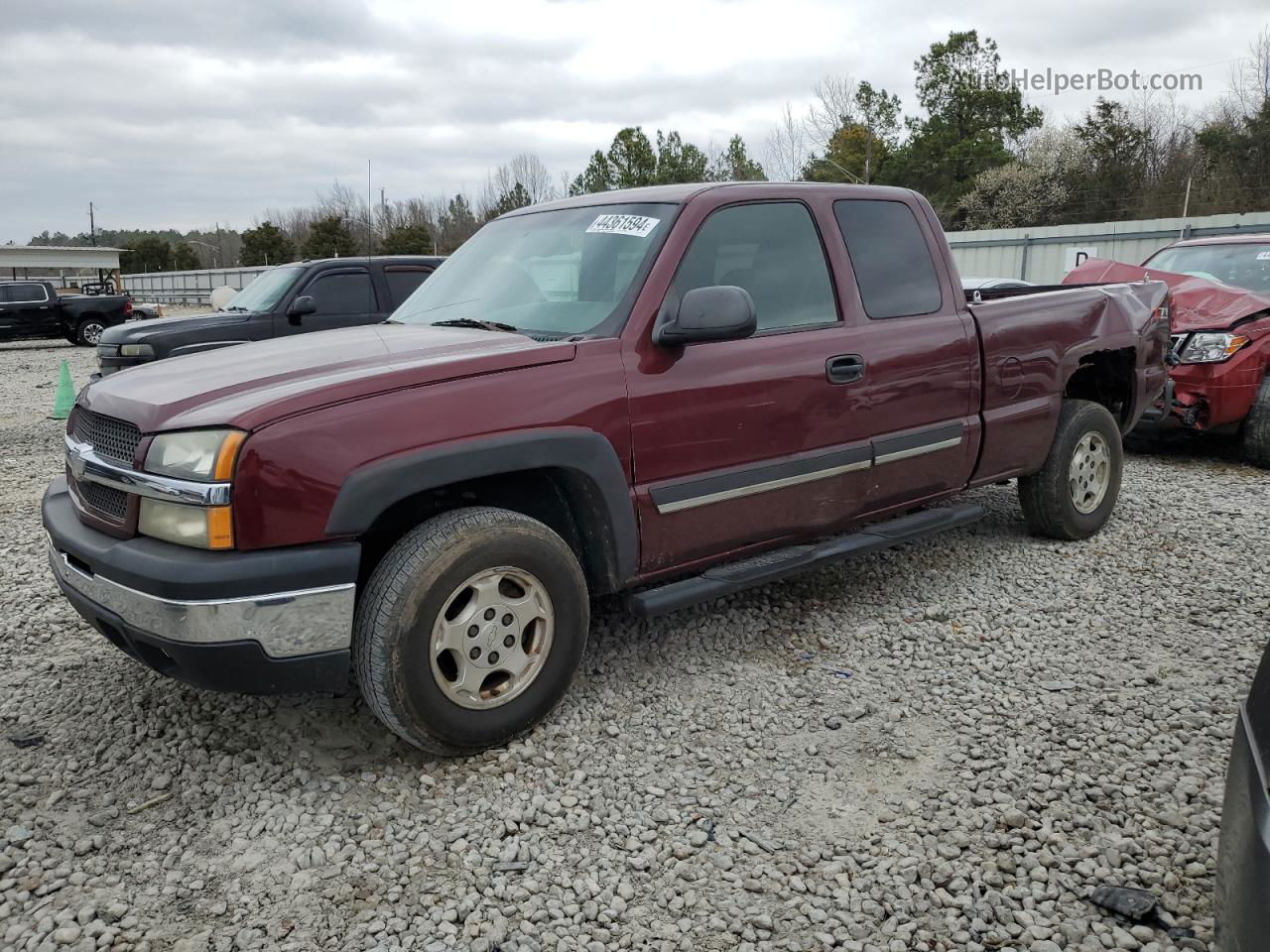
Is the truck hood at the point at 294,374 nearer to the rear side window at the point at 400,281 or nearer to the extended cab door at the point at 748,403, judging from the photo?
the extended cab door at the point at 748,403

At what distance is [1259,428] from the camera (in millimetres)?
7277

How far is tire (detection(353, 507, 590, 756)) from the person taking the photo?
288 centimetres

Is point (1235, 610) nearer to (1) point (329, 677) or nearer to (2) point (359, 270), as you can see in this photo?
(1) point (329, 677)

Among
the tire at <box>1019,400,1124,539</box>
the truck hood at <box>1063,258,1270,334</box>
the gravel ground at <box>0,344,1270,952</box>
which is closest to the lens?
the gravel ground at <box>0,344,1270,952</box>

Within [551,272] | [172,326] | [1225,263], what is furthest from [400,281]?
[1225,263]

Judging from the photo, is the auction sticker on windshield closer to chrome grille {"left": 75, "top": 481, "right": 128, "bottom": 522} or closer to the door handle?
the door handle

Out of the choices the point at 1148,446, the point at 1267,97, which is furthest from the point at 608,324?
the point at 1267,97

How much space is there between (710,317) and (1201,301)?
6.10 m

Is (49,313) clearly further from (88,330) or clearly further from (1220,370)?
(1220,370)

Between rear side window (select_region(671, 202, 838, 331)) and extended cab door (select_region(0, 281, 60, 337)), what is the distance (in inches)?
871

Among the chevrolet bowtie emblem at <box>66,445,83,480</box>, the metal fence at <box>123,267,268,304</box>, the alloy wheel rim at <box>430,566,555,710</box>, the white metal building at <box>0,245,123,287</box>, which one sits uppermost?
the white metal building at <box>0,245,123,287</box>

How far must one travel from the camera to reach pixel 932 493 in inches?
176

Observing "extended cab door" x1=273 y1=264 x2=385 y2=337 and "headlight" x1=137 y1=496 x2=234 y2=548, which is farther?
"extended cab door" x1=273 y1=264 x2=385 y2=337

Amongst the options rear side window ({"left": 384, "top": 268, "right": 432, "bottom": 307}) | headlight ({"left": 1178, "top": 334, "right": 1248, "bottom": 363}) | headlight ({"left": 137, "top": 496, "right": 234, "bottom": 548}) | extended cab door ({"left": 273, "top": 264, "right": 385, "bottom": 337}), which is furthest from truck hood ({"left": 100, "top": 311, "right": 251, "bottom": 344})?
headlight ({"left": 1178, "top": 334, "right": 1248, "bottom": 363})
